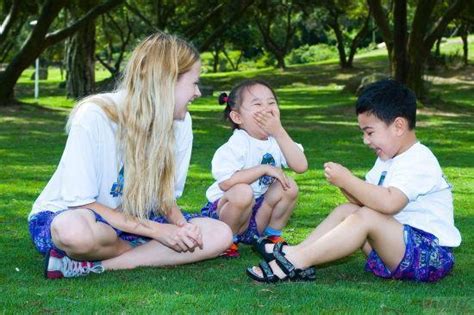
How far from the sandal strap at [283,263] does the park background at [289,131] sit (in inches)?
4.1

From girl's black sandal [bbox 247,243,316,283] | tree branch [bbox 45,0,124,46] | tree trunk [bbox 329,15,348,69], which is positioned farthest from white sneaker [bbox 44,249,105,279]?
tree trunk [bbox 329,15,348,69]

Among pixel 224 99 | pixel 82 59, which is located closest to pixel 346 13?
pixel 82 59

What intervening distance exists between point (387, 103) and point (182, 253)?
4.92ft

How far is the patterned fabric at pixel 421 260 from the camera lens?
5.11 meters

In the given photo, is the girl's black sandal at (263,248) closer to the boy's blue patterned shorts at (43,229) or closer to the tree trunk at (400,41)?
the boy's blue patterned shorts at (43,229)

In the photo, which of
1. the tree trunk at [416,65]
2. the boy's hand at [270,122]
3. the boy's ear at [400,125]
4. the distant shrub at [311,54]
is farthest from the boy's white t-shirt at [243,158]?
the distant shrub at [311,54]

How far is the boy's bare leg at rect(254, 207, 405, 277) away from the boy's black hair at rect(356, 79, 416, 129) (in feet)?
1.78

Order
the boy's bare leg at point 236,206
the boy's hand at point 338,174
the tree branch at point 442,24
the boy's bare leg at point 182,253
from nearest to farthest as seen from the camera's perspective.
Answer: the boy's hand at point 338,174, the boy's bare leg at point 182,253, the boy's bare leg at point 236,206, the tree branch at point 442,24

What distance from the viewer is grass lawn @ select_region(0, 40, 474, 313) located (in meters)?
4.51

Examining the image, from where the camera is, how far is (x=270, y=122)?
5.90 metres

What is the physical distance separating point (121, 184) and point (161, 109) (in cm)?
53

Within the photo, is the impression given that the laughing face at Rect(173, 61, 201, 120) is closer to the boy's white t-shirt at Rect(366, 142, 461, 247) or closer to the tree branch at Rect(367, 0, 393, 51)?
the boy's white t-shirt at Rect(366, 142, 461, 247)

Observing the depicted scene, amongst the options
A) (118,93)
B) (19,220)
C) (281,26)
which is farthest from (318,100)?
(281,26)

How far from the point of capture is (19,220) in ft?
24.7
